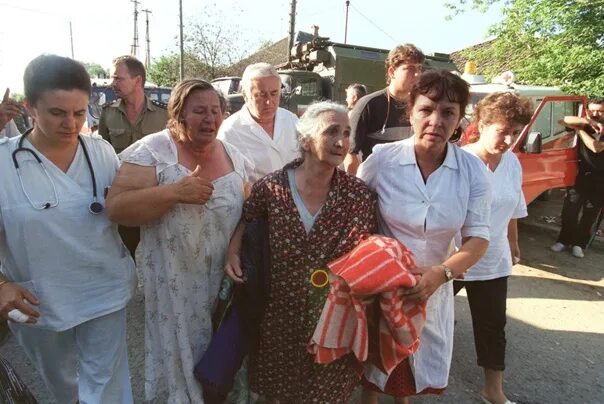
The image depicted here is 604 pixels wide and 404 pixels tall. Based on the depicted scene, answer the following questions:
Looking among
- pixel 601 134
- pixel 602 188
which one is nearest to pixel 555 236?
pixel 602 188

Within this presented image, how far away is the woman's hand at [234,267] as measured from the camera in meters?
2.02

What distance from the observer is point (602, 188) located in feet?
18.0

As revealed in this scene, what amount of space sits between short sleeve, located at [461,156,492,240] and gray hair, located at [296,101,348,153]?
0.67 meters

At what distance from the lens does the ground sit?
289 centimetres

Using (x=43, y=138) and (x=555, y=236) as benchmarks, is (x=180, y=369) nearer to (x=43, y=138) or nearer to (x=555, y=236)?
(x=43, y=138)

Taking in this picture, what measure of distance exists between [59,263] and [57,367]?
598mm

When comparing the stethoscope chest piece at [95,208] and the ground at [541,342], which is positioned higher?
the stethoscope chest piece at [95,208]

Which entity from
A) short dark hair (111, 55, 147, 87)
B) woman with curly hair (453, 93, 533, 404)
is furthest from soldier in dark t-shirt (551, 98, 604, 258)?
short dark hair (111, 55, 147, 87)

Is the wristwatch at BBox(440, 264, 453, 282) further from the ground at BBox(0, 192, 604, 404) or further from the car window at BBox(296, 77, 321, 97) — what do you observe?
the car window at BBox(296, 77, 321, 97)

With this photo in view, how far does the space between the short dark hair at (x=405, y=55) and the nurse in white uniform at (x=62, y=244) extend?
202 centimetres

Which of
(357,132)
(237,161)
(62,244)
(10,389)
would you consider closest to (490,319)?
(357,132)

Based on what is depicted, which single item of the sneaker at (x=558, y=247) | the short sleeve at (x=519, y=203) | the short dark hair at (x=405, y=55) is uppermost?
the short dark hair at (x=405, y=55)

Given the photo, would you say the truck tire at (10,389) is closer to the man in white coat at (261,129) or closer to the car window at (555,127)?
the man in white coat at (261,129)

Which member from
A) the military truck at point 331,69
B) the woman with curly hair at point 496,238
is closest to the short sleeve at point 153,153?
the woman with curly hair at point 496,238
